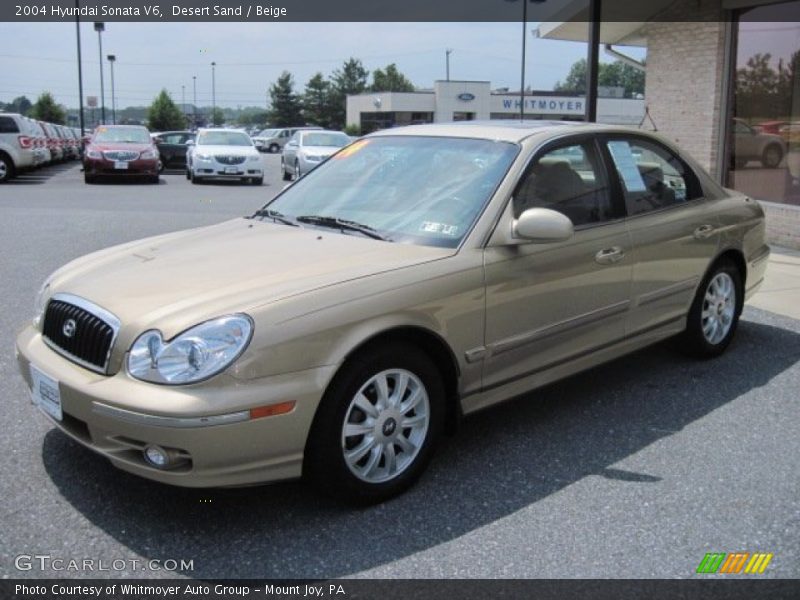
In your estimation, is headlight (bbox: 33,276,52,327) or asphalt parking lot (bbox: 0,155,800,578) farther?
headlight (bbox: 33,276,52,327)

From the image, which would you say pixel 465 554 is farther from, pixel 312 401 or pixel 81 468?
pixel 81 468

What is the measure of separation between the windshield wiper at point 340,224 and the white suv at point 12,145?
19585 millimetres

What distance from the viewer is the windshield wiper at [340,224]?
3904 mm

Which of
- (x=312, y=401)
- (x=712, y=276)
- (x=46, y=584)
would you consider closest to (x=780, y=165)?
(x=712, y=276)

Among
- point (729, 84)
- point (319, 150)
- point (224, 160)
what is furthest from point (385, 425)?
point (319, 150)

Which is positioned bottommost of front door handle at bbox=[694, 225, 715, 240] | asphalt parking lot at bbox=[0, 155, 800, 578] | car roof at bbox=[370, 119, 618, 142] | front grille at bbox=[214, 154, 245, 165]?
asphalt parking lot at bbox=[0, 155, 800, 578]

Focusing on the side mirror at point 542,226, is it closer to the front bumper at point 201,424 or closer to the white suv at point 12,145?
the front bumper at point 201,424

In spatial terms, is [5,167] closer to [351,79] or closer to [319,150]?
[319,150]

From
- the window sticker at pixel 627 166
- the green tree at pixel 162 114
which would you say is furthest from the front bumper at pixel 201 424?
the green tree at pixel 162 114

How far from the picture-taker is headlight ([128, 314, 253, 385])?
2941mm

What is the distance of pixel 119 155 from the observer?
20.7 m

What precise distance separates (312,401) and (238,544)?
0.63m

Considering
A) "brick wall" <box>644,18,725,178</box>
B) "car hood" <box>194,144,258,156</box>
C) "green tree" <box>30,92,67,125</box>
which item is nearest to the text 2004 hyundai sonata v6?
"brick wall" <box>644,18,725,178</box>

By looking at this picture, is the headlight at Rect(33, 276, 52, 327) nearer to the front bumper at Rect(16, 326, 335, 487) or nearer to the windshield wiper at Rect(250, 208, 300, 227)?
the front bumper at Rect(16, 326, 335, 487)
